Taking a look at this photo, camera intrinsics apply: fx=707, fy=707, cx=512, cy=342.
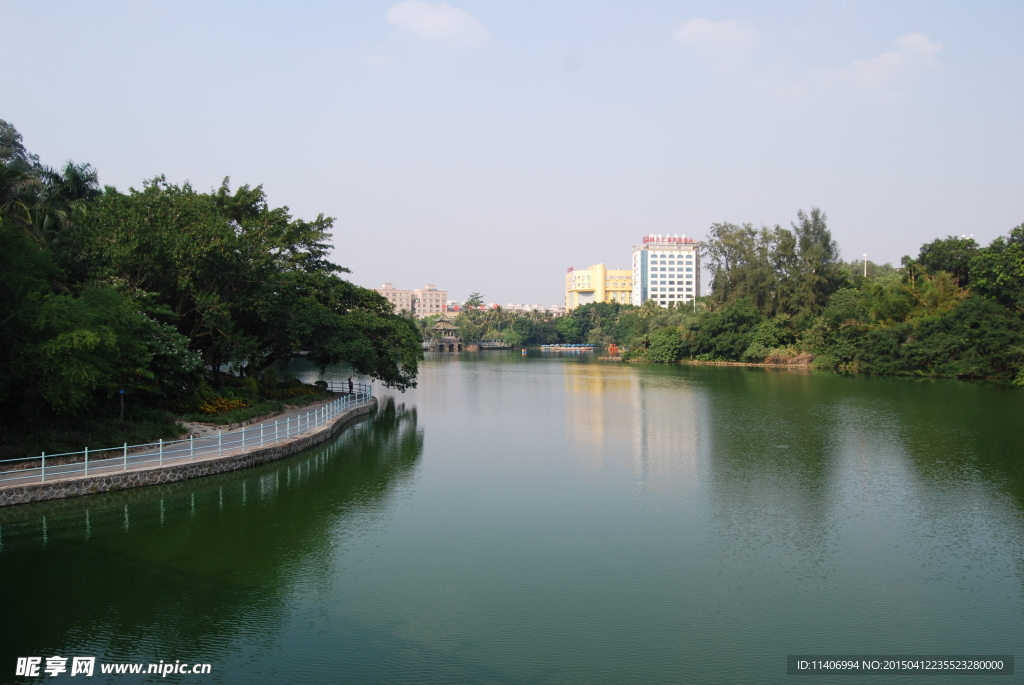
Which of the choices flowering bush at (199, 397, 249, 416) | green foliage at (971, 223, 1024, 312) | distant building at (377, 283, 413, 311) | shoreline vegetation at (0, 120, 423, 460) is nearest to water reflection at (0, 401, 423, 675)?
shoreline vegetation at (0, 120, 423, 460)

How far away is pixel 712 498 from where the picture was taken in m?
15.6

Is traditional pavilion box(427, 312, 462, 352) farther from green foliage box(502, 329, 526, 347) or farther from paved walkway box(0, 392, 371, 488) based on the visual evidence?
paved walkway box(0, 392, 371, 488)

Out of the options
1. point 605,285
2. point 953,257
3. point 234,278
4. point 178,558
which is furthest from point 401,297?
point 178,558

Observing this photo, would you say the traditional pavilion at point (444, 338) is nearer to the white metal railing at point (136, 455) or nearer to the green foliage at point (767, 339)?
the green foliage at point (767, 339)

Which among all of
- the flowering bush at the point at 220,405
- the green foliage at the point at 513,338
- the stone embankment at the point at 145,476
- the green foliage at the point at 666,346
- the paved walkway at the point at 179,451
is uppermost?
the green foliage at the point at 513,338

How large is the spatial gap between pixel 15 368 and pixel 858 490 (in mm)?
18404

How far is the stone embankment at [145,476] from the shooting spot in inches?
527

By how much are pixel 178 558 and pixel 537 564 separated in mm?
5730

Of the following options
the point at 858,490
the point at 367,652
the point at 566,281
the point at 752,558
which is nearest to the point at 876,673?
the point at 752,558

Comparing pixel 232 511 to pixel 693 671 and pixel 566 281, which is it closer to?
pixel 693 671

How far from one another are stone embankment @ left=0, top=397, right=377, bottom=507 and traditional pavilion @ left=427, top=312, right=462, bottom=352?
9444cm

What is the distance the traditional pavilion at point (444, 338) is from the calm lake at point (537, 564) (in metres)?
93.2

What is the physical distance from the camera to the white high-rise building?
5950 inches

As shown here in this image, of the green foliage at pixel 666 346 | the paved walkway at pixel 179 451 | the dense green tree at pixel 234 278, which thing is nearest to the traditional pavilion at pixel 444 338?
the green foliage at pixel 666 346
